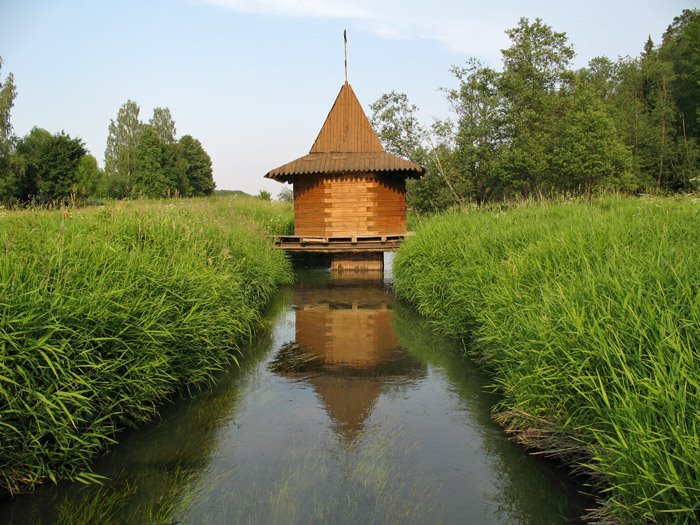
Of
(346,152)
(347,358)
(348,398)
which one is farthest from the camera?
(346,152)

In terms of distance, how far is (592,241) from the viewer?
661cm

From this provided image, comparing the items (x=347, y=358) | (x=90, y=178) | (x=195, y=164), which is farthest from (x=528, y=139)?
(x=195, y=164)

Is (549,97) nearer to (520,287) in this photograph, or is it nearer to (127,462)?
(520,287)

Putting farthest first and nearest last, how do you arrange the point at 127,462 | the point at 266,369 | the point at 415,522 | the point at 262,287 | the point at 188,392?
the point at 262,287
the point at 266,369
the point at 188,392
the point at 127,462
the point at 415,522

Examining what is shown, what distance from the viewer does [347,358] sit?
7953mm

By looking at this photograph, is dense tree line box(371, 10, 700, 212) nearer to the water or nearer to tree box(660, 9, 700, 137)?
tree box(660, 9, 700, 137)

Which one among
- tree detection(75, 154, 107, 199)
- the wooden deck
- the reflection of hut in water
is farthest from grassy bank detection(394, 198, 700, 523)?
tree detection(75, 154, 107, 199)

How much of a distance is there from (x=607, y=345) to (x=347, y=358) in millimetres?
4596

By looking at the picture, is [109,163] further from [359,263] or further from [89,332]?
[89,332]

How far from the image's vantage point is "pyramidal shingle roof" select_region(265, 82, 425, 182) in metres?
17.8

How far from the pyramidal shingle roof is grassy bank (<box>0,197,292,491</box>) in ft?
34.3

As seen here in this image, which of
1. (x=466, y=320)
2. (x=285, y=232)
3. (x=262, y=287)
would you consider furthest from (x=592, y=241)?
(x=285, y=232)

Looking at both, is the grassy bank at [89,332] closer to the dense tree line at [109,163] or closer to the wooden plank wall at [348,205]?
the wooden plank wall at [348,205]

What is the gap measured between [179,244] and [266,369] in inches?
85.9
